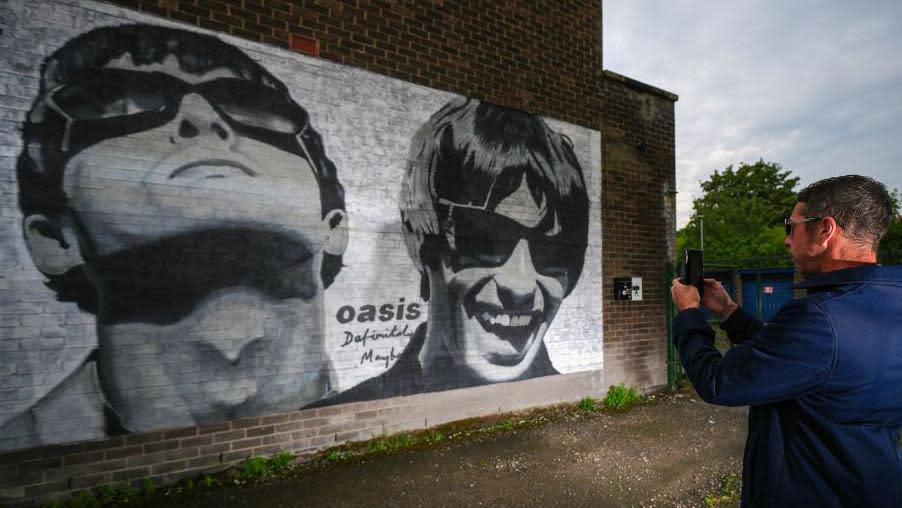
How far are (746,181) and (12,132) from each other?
3869 cm

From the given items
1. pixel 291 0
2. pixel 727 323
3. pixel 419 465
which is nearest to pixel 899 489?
pixel 727 323

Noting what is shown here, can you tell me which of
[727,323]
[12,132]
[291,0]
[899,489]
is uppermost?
[291,0]

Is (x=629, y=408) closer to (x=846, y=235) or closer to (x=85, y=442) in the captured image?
(x=846, y=235)

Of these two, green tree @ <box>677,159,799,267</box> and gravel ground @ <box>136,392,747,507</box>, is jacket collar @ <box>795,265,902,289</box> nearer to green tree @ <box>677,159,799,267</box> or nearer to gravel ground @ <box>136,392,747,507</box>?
gravel ground @ <box>136,392,747,507</box>

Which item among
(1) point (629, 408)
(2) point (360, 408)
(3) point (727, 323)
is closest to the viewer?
(3) point (727, 323)

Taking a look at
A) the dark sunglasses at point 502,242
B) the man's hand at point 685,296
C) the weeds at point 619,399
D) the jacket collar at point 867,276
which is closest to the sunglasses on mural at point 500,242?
the dark sunglasses at point 502,242

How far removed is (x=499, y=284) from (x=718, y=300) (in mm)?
3176

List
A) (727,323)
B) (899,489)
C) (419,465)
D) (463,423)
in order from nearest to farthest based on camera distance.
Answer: (899,489) → (727,323) → (419,465) → (463,423)

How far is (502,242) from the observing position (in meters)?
5.36

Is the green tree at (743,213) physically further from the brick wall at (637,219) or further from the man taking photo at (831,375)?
the man taking photo at (831,375)

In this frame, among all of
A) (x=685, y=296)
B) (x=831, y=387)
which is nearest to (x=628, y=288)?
(x=685, y=296)

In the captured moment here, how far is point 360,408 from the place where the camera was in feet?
14.5

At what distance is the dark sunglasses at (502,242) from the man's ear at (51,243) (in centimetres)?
317
